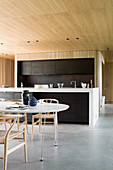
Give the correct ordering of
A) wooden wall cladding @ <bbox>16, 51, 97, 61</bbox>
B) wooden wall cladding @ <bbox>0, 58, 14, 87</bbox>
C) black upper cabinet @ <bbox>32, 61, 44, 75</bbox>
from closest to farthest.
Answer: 1. wooden wall cladding @ <bbox>16, 51, 97, 61</bbox>
2. black upper cabinet @ <bbox>32, 61, 44, 75</bbox>
3. wooden wall cladding @ <bbox>0, 58, 14, 87</bbox>

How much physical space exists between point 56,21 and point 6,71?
24.2ft

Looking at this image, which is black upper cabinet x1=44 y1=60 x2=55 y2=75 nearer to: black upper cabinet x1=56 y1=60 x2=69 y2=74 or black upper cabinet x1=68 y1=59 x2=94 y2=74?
black upper cabinet x1=56 y1=60 x2=69 y2=74

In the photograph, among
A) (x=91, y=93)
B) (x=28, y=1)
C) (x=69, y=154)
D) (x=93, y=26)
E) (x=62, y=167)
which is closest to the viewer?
(x=62, y=167)

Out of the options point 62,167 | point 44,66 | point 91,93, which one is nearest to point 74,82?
point 44,66

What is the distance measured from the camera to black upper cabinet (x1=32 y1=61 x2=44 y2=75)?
8.94 m

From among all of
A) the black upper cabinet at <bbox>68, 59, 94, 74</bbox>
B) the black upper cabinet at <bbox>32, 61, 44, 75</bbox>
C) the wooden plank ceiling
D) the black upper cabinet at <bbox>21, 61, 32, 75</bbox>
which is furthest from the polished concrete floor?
the black upper cabinet at <bbox>21, 61, 32, 75</bbox>

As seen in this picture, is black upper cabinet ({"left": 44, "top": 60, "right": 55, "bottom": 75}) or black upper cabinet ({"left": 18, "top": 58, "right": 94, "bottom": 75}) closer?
black upper cabinet ({"left": 18, "top": 58, "right": 94, "bottom": 75})

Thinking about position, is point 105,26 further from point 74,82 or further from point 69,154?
point 74,82

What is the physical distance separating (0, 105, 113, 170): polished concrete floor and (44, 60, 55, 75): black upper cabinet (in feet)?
14.1

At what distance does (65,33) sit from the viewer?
5.55 meters

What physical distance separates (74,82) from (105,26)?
441 cm

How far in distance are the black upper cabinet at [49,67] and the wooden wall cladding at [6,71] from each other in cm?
317

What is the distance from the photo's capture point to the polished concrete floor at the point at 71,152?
2719mm

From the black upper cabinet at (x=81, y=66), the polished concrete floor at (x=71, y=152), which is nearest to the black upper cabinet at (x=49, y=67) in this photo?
the black upper cabinet at (x=81, y=66)
